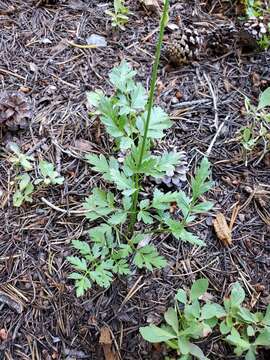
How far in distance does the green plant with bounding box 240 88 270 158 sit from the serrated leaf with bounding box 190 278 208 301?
0.53 metres

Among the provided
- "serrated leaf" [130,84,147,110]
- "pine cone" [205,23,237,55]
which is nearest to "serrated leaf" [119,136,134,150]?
"serrated leaf" [130,84,147,110]

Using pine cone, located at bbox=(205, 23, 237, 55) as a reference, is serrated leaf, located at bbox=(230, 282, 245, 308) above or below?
below

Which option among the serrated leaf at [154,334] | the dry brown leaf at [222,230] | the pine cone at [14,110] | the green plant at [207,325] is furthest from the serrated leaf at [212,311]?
the pine cone at [14,110]

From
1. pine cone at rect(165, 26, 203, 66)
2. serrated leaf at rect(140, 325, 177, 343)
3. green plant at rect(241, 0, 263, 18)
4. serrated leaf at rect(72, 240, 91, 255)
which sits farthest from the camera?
green plant at rect(241, 0, 263, 18)

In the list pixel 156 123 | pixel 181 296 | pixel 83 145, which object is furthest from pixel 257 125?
pixel 181 296

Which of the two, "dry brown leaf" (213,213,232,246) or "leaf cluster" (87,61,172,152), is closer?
"leaf cluster" (87,61,172,152)

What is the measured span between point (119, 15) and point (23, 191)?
2.79 feet

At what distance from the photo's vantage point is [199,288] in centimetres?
136

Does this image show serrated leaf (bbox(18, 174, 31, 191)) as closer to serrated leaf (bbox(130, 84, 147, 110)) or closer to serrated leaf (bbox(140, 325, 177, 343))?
serrated leaf (bbox(130, 84, 147, 110))

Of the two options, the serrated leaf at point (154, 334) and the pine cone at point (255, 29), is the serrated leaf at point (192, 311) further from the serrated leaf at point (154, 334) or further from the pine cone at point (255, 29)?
the pine cone at point (255, 29)

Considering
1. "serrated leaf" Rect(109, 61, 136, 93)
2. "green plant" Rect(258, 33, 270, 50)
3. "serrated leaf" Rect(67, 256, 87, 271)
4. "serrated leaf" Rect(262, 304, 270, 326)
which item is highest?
"serrated leaf" Rect(109, 61, 136, 93)

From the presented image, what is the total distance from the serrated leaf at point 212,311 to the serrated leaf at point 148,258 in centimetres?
17

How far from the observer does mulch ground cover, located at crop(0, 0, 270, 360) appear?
1.38 meters

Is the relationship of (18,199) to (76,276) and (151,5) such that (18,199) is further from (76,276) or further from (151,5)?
(151,5)
